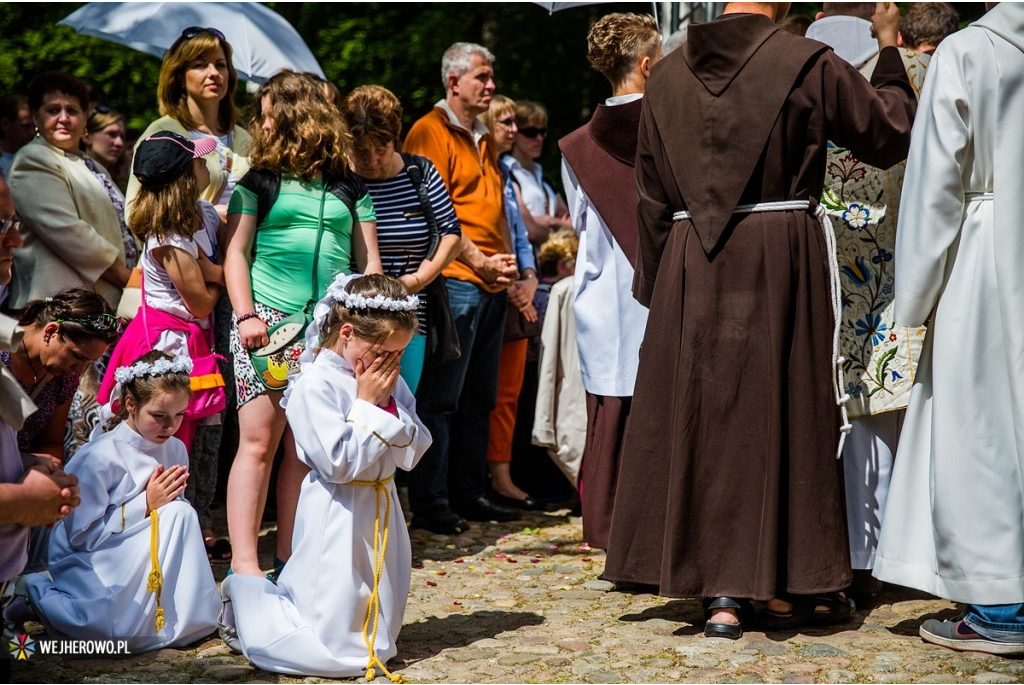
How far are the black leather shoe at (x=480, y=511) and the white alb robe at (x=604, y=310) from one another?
1.49 meters

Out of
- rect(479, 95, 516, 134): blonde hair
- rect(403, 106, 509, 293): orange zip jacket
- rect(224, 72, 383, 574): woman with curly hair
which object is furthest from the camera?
rect(479, 95, 516, 134): blonde hair

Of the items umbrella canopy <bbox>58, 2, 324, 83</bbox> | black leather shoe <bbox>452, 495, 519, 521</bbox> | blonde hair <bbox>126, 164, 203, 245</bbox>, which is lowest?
black leather shoe <bbox>452, 495, 519, 521</bbox>

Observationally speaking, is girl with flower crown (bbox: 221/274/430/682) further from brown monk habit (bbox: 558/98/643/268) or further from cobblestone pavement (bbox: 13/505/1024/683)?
brown monk habit (bbox: 558/98/643/268)

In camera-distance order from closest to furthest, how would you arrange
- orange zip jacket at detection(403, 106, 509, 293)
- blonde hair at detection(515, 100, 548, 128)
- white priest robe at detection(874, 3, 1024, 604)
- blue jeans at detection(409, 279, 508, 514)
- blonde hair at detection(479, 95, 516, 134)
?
white priest robe at detection(874, 3, 1024, 604), blue jeans at detection(409, 279, 508, 514), orange zip jacket at detection(403, 106, 509, 293), blonde hair at detection(479, 95, 516, 134), blonde hair at detection(515, 100, 548, 128)

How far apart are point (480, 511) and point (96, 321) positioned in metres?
3.11

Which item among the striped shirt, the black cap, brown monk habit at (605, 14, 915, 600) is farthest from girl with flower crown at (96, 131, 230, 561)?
brown monk habit at (605, 14, 915, 600)

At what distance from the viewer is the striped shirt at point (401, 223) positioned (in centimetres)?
616

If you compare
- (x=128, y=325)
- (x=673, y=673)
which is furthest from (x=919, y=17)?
(x=128, y=325)

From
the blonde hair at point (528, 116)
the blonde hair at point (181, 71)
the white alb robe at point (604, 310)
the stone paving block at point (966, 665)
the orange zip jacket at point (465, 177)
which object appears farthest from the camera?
the blonde hair at point (528, 116)

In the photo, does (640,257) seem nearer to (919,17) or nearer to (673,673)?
(673,673)

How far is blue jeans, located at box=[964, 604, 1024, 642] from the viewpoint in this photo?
14.0 feet

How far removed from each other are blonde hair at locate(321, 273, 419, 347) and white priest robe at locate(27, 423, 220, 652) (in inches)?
36.9

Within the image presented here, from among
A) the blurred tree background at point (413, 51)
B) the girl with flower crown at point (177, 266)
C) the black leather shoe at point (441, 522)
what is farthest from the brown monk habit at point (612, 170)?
the blurred tree background at point (413, 51)

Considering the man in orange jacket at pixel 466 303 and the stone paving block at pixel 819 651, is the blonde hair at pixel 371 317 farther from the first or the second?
the man in orange jacket at pixel 466 303
